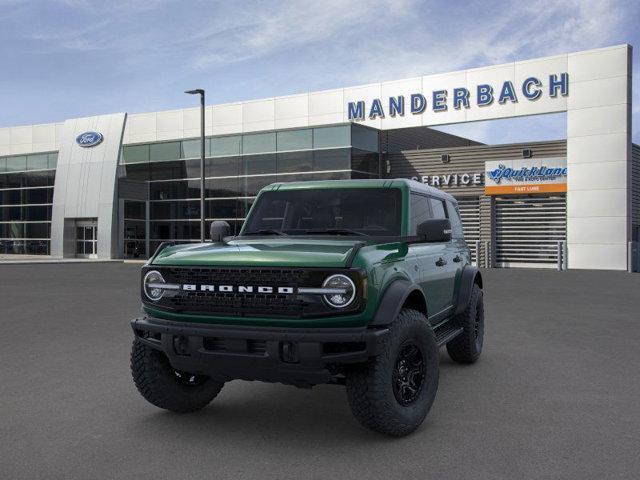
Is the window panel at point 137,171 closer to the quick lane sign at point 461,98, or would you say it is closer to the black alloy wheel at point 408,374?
the quick lane sign at point 461,98

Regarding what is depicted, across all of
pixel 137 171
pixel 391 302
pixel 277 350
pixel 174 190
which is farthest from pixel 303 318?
pixel 137 171

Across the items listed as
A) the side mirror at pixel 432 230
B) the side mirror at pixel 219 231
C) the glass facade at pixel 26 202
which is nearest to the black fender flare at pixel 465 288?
the side mirror at pixel 432 230

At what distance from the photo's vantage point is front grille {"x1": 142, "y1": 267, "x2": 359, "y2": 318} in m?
4.23

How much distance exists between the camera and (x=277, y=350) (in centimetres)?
412

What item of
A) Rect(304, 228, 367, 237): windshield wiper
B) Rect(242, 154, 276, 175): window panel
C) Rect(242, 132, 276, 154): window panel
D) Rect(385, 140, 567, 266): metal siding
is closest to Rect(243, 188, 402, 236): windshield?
Rect(304, 228, 367, 237): windshield wiper

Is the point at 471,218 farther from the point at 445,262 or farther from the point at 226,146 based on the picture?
Answer: the point at 445,262

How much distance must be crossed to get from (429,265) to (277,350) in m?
1.96

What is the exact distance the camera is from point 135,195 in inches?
1465

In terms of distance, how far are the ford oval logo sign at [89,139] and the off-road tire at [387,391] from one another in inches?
1441

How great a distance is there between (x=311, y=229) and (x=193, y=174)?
2985 centimetres

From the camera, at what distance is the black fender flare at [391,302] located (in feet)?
14.1

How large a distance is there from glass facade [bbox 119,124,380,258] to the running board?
73.5ft

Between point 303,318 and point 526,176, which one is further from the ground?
point 526,176

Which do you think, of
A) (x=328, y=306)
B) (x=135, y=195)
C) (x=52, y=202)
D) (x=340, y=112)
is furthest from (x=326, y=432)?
(x=52, y=202)
